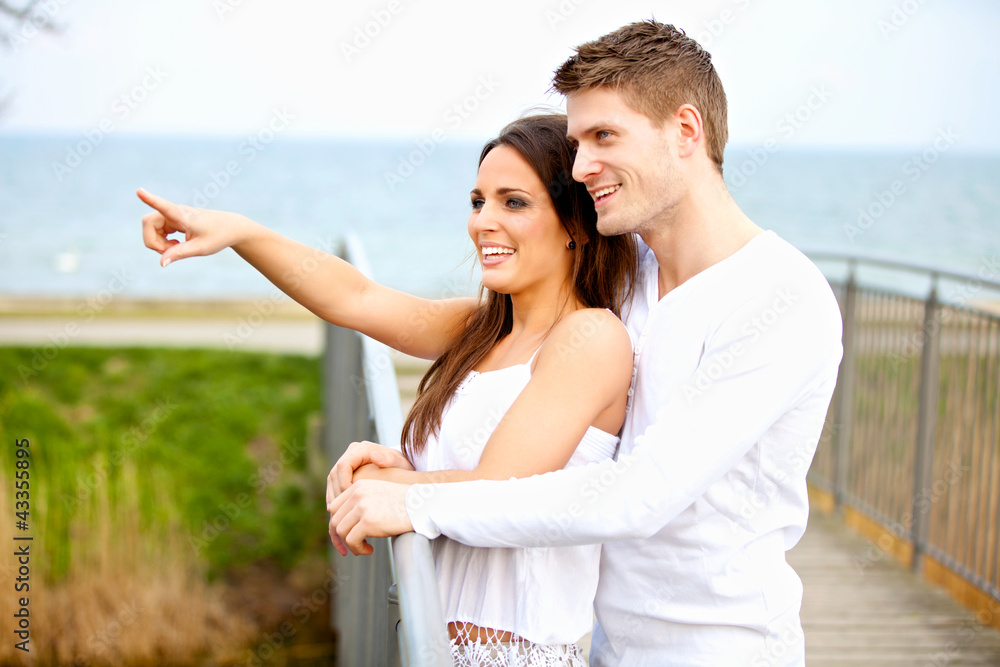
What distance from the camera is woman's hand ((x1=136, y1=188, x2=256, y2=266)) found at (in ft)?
5.45

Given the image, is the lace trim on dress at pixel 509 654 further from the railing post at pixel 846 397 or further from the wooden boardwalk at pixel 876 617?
the railing post at pixel 846 397

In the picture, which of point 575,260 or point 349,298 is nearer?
point 575,260

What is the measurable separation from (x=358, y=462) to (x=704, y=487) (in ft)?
2.00

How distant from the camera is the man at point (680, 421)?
134cm

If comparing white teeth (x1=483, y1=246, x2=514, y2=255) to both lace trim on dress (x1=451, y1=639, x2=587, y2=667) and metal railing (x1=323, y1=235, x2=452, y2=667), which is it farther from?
lace trim on dress (x1=451, y1=639, x2=587, y2=667)

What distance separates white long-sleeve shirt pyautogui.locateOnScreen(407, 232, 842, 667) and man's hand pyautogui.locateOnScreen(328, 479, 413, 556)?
1.2 inches

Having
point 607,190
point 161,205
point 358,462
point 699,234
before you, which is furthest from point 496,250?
point 161,205

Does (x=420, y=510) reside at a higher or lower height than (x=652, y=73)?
lower

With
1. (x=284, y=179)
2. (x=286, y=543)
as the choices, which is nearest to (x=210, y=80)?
(x=284, y=179)

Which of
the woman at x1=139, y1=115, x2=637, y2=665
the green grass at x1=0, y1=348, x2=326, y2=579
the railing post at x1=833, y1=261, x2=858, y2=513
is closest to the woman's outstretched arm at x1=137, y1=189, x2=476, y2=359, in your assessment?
the woman at x1=139, y1=115, x2=637, y2=665

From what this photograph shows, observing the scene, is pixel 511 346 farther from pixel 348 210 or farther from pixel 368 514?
pixel 348 210

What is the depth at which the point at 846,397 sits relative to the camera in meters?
4.37

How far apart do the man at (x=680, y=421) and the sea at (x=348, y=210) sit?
43.2ft

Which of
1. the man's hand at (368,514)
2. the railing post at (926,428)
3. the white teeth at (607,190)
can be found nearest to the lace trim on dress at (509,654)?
the man's hand at (368,514)
